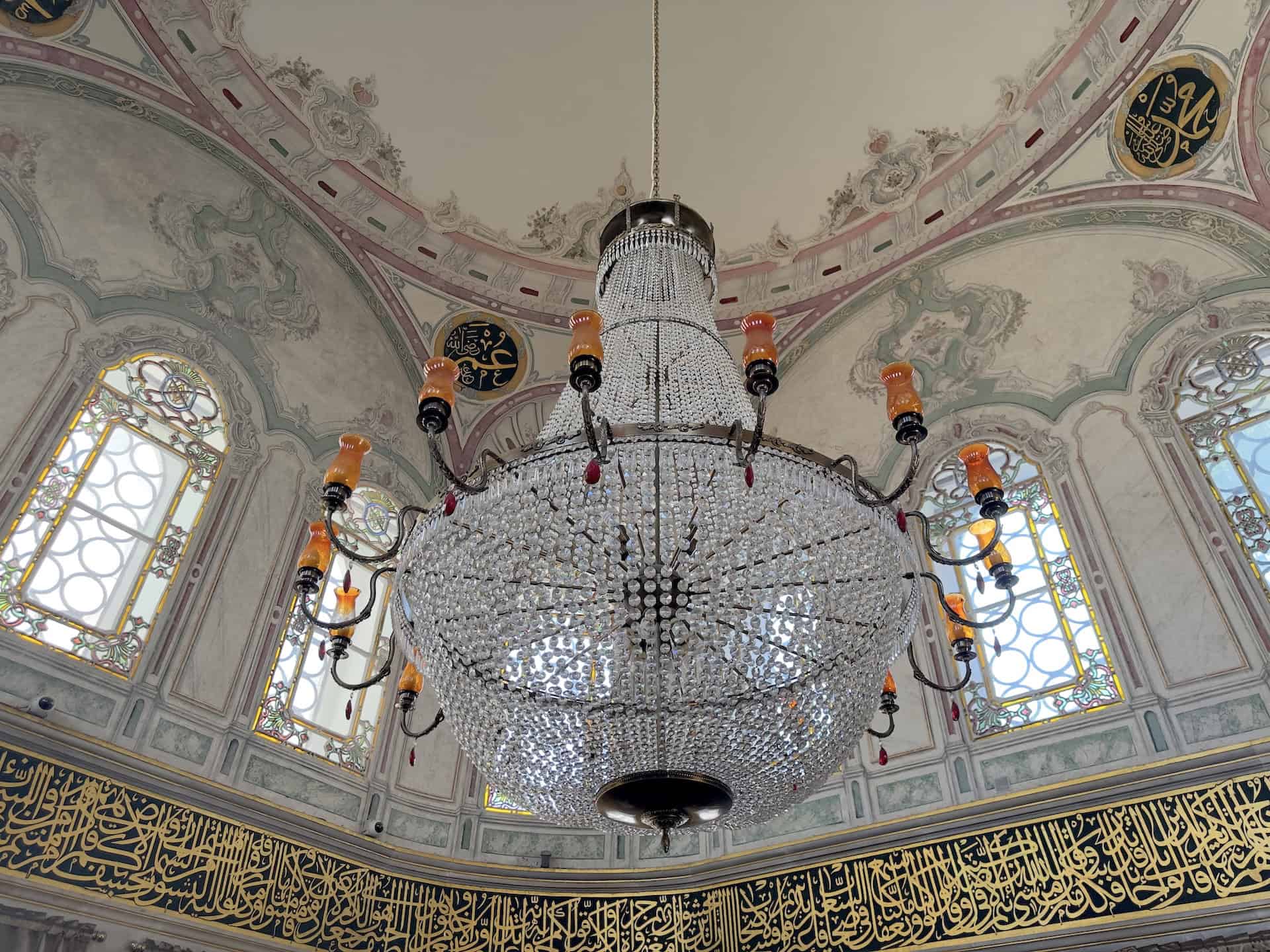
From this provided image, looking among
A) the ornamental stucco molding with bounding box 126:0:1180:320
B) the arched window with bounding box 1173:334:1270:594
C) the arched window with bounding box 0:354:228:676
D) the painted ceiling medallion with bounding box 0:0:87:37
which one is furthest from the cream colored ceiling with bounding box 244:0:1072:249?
the arched window with bounding box 0:354:228:676

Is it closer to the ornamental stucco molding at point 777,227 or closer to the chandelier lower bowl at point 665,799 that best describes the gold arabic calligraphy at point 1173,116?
the ornamental stucco molding at point 777,227

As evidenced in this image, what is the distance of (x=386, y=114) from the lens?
5.96 metres

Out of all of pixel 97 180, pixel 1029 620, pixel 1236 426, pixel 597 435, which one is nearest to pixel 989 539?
pixel 597 435

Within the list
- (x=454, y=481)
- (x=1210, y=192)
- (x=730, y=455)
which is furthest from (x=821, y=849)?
(x=1210, y=192)

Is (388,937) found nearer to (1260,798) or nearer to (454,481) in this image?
(454,481)

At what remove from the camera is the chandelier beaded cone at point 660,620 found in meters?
2.39

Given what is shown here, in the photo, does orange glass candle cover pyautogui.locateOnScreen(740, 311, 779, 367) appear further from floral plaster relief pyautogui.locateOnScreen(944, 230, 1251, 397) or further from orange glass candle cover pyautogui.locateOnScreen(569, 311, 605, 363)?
floral plaster relief pyautogui.locateOnScreen(944, 230, 1251, 397)

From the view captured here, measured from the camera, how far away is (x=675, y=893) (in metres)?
5.09

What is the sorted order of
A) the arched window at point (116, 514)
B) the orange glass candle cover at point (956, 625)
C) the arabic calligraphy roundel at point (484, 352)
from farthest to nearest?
the arabic calligraphy roundel at point (484, 352) → the arched window at point (116, 514) → the orange glass candle cover at point (956, 625)

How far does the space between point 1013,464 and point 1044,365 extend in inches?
28.6

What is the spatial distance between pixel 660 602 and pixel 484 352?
4.77 m

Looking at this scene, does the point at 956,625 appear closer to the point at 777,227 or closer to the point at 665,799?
the point at 665,799

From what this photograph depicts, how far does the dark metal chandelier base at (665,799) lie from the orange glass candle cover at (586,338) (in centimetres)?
116

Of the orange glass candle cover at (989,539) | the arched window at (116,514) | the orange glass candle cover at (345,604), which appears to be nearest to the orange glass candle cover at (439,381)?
the orange glass candle cover at (345,604)
